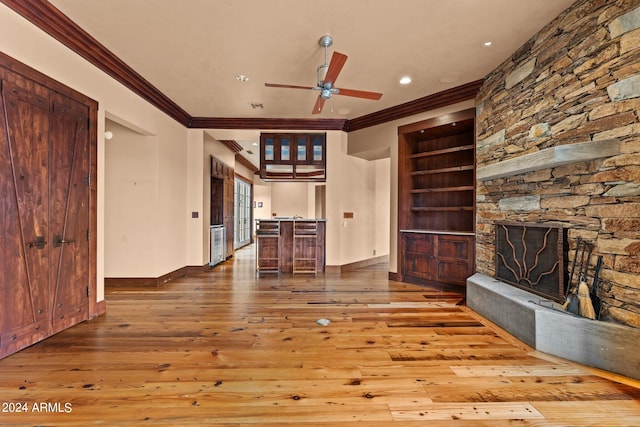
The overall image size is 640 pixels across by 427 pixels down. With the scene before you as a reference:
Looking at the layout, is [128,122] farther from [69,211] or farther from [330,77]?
[330,77]

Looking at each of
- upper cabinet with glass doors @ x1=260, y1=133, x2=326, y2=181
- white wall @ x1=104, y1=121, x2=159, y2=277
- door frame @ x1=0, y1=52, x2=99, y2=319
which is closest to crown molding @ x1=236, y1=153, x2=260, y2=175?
Answer: upper cabinet with glass doors @ x1=260, y1=133, x2=326, y2=181

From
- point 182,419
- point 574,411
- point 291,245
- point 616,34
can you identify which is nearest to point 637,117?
point 616,34

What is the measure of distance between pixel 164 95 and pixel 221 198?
2674 millimetres

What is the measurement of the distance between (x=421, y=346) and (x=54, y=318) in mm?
3568

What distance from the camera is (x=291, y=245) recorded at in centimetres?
561

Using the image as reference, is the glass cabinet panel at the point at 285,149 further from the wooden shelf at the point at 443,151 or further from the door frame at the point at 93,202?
the door frame at the point at 93,202

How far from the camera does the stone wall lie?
2.10 metres

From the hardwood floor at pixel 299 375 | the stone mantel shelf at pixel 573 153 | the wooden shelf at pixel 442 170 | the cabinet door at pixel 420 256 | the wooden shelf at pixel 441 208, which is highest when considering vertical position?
the wooden shelf at pixel 442 170

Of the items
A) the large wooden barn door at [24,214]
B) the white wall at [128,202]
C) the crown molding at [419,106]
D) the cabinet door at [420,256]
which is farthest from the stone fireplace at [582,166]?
the white wall at [128,202]

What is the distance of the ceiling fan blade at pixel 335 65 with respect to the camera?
2703 millimetres

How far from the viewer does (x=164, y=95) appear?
14.5ft

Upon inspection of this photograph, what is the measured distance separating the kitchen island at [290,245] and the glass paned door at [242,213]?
3.65 meters

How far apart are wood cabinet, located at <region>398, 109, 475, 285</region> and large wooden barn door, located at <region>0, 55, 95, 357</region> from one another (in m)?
4.53

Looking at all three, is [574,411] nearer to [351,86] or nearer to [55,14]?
[351,86]
